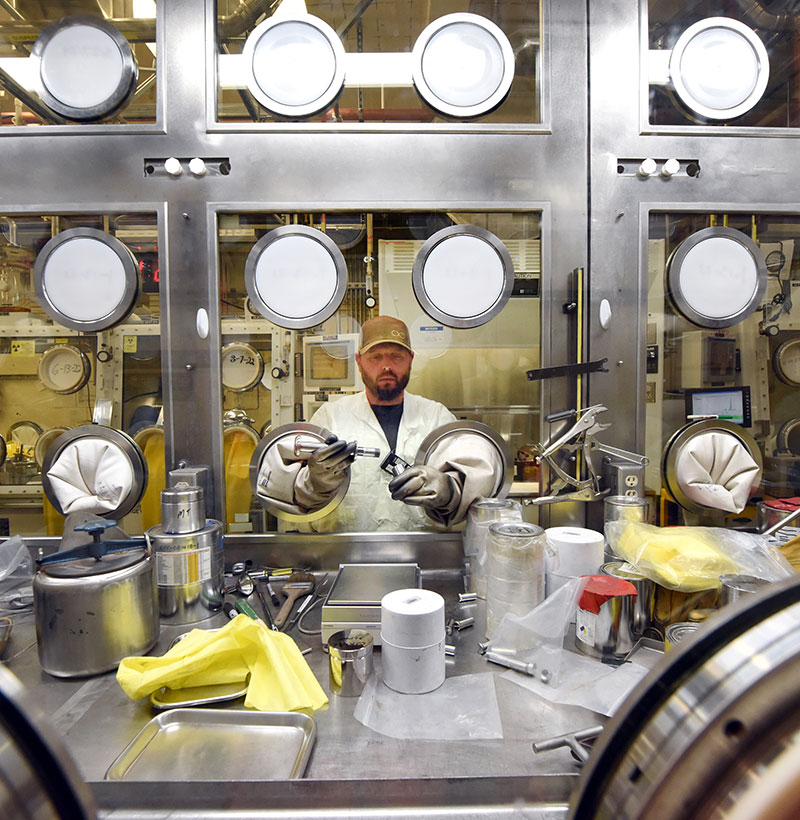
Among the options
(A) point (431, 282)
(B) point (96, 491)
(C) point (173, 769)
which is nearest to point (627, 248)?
(A) point (431, 282)

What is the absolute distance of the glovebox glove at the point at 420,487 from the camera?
1.36m

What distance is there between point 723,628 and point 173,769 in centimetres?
79

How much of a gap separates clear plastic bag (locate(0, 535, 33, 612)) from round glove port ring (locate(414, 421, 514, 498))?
3.78ft

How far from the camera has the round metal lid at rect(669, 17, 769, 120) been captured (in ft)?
4.93

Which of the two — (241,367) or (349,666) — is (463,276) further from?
(349,666)

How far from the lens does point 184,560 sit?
1207 mm

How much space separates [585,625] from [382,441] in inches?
33.0

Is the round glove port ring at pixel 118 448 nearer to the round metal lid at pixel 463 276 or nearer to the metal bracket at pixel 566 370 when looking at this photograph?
the round metal lid at pixel 463 276

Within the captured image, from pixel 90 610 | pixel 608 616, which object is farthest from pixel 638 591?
pixel 90 610

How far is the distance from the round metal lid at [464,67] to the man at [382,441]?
2.19 feet

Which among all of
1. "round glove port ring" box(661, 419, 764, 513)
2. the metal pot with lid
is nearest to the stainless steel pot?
the metal pot with lid

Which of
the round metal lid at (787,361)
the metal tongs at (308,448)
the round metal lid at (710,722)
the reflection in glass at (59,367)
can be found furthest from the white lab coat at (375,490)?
the round metal lid at (710,722)

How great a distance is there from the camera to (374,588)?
1.20 m

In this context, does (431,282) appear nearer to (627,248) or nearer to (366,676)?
(627,248)
